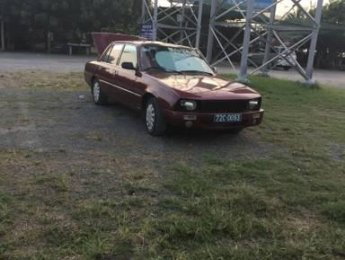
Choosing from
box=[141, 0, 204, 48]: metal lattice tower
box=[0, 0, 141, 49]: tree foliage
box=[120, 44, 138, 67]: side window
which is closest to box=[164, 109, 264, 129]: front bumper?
box=[120, 44, 138, 67]: side window

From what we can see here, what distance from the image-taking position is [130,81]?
8.34 m

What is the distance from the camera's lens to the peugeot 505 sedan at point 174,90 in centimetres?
702

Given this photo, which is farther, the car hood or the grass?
the car hood

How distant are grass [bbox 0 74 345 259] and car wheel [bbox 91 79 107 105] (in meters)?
3.87

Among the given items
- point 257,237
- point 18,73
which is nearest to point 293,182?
point 257,237

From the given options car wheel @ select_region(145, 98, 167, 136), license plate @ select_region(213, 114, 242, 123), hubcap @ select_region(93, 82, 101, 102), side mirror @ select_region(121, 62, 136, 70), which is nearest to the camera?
license plate @ select_region(213, 114, 242, 123)

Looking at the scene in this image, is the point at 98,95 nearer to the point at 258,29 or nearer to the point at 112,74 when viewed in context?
the point at 112,74

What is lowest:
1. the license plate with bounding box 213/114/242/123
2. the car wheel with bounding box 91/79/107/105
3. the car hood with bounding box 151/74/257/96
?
the car wheel with bounding box 91/79/107/105

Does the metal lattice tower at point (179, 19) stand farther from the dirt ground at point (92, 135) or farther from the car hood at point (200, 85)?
the car hood at point (200, 85)

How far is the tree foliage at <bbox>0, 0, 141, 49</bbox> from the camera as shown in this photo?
98.2ft

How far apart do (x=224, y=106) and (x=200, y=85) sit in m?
0.61

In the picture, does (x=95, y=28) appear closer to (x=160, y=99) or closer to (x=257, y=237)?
(x=160, y=99)

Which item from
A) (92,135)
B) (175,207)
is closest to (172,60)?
(92,135)

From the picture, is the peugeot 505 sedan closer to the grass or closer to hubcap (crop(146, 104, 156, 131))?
hubcap (crop(146, 104, 156, 131))
